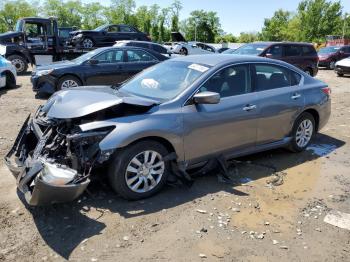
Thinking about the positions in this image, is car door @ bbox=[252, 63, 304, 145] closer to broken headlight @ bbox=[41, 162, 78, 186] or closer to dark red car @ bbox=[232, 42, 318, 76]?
broken headlight @ bbox=[41, 162, 78, 186]

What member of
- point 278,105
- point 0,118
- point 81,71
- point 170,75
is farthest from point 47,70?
point 278,105

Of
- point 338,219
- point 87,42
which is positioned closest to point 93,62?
point 338,219

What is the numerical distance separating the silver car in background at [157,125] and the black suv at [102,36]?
15.6 m

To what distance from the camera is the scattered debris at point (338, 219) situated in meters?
4.12

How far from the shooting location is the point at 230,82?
5160 mm

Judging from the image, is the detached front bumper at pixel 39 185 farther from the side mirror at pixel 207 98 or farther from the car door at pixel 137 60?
the car door at pixel 137 60

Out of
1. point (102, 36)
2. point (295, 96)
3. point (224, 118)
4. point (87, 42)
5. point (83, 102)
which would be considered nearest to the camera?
point (83, 102)

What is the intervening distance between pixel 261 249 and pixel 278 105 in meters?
2.57

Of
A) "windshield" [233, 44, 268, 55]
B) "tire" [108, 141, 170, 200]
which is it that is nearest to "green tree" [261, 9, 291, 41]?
"windshield" [233, 44, 268, 55]

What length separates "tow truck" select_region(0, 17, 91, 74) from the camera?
655 inches

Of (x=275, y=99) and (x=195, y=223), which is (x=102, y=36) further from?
(x=195, y=223)

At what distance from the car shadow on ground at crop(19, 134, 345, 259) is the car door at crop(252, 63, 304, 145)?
0.56 meters

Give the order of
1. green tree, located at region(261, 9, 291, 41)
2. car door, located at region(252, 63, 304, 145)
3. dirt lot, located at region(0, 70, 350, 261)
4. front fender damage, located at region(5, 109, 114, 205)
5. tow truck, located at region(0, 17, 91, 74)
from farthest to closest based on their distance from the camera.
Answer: green tree, located at region(261, 9, 291, 41) < tow truck, located at region(0, 17, 91, 74) < car door, located at region(252, 63, 304, 145) < front fender damage, located at region(5, 109, 114, 205) < dirt lot, located at region(0, 70, 350, 261)

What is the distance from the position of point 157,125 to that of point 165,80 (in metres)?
0.99
